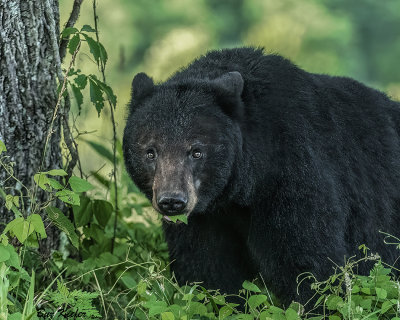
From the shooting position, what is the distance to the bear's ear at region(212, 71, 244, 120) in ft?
13.9

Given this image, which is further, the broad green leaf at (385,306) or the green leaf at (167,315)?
the broad green leaf at (385,306)

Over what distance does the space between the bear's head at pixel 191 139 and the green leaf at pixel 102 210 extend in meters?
0.79

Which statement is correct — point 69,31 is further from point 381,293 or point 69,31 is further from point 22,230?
point 381,293

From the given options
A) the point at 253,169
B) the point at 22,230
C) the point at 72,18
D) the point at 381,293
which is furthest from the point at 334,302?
the point at 72,18

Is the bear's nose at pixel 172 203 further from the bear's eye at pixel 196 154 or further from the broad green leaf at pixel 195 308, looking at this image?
the broad green leaf at pixel 195 308

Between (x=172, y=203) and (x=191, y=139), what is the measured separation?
40cm

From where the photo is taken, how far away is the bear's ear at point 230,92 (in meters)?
4.22

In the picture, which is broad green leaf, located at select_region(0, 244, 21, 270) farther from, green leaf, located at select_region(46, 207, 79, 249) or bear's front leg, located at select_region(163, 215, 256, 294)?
bear's front leg, located at select_region(163, 215, 256, 294)

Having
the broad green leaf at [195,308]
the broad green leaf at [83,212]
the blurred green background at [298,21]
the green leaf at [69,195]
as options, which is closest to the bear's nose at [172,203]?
the green leaf at [69,195]

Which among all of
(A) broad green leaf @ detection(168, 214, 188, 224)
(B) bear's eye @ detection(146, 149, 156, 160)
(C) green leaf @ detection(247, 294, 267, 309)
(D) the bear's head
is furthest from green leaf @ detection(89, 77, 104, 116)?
(C) green leaf @ detection(247, 294, 267, 309)

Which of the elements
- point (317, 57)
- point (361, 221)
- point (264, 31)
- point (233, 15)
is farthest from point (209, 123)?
point (233, 15)

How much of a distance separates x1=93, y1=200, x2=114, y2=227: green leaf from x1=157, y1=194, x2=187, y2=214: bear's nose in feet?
3.93

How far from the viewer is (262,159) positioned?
4312 millimetres

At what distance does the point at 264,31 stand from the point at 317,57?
3302 millimetres
